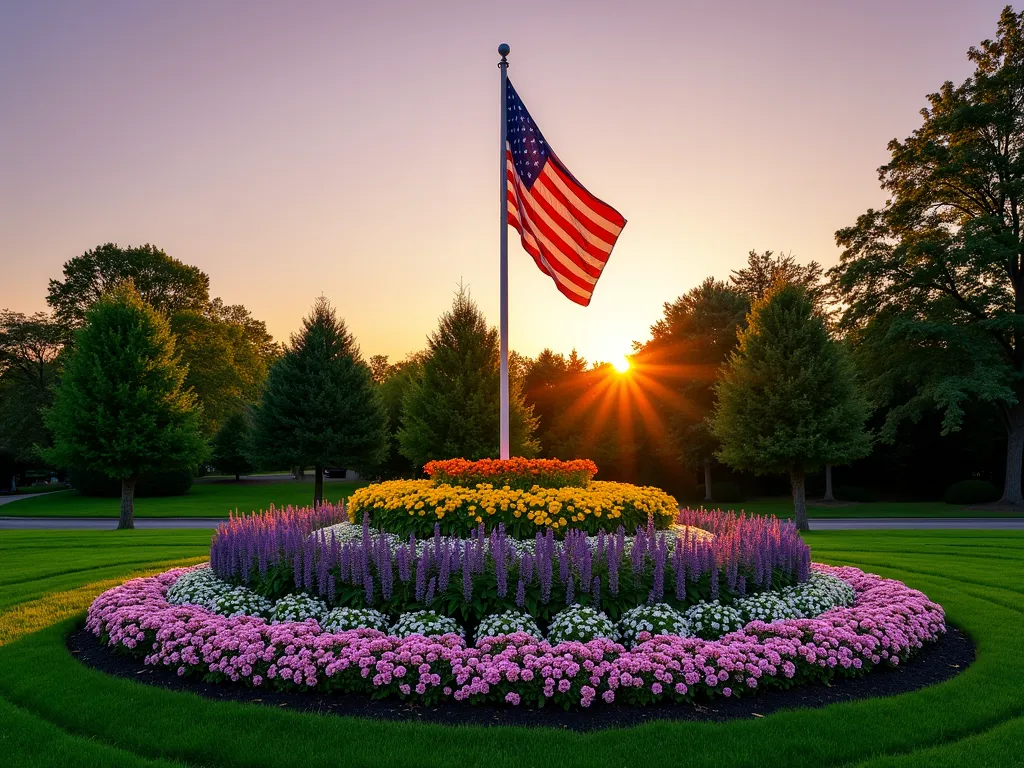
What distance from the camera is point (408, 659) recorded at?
534cm

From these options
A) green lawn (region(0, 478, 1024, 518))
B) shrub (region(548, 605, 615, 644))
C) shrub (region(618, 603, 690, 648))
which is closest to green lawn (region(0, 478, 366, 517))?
green lawn (region(0, 478, 1024, 518))

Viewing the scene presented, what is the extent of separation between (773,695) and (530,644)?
2.00m

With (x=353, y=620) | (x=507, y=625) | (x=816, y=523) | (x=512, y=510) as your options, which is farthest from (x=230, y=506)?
(x=507, y=625)

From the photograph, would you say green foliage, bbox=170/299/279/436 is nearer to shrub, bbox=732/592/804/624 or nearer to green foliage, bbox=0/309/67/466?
green foliage, bbox=0/309/67/466

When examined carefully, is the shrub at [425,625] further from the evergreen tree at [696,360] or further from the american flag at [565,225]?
the evergreen tree at [696,360]

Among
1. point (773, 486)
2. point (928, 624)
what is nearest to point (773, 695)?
point (928, 624)

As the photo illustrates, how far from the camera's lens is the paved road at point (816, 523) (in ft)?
71.1

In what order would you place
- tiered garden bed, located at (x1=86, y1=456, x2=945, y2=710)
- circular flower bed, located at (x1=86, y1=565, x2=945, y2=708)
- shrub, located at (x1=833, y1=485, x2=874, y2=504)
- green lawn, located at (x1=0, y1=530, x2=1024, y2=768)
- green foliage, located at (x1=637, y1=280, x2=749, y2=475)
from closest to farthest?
green lawn, located at (x1=0, y1=530, x2=1024, y2=768)
circular flower bed, located at (x1=86, y1=565, x2=945, y2=708)
tiered garden bed, located at (x1=86, y1=456, x2=945, y2=710)
green foliage, located at (x1=637, y1=280, x2=749, y2=475)
shrub, located at (x1=833, y1=485, x2=874, y2=504)

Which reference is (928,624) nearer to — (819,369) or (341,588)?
(341,588)

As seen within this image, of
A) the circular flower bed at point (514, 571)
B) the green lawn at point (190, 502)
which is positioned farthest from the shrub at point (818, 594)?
the green lawn at point (190, 502)

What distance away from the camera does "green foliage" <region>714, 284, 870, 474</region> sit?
1938 centimetres

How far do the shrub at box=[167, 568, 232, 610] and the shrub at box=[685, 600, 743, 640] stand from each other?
5.15 metres

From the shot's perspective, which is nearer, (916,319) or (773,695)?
(773,695)

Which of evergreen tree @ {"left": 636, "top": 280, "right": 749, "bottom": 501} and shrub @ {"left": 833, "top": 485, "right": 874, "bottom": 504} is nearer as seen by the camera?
evergreen tree @ {"left": 636, "top": 280, "right": 749, "bottom": 501}
